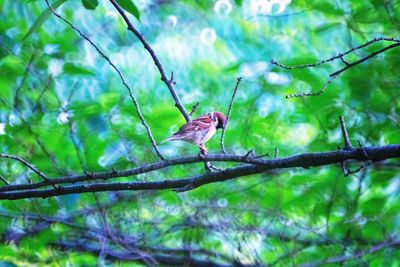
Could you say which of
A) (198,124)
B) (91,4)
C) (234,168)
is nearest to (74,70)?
(198,124)

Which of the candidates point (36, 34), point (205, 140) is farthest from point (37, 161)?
point (205, 140)

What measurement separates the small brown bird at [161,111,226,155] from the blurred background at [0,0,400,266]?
0.08 m

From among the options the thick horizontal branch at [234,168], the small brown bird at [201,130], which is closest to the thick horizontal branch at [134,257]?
the small brown bird at [201,130]

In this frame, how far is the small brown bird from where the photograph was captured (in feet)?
10.1

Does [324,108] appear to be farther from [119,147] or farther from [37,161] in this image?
[37,161]

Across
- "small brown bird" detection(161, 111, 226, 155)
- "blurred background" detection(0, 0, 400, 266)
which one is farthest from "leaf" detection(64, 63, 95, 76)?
"small brown bird" detection(161, 111, 226, 155)

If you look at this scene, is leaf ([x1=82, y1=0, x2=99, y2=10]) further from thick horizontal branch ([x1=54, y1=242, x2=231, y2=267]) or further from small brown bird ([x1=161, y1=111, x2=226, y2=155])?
A: thick horizontal branch ([x1=54, y1=242, x2=231, y2=267])

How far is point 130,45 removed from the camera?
13.8 feet

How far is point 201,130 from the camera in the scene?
3240 millimetres

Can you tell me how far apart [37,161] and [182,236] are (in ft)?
3.88

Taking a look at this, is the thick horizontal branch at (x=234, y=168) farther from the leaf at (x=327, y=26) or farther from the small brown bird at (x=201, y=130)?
the leaf at (x=327, y=26)

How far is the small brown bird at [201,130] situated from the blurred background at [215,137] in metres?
0.08

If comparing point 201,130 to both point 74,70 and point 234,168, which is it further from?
point 234,168

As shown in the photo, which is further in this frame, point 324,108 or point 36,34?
point 36,34
